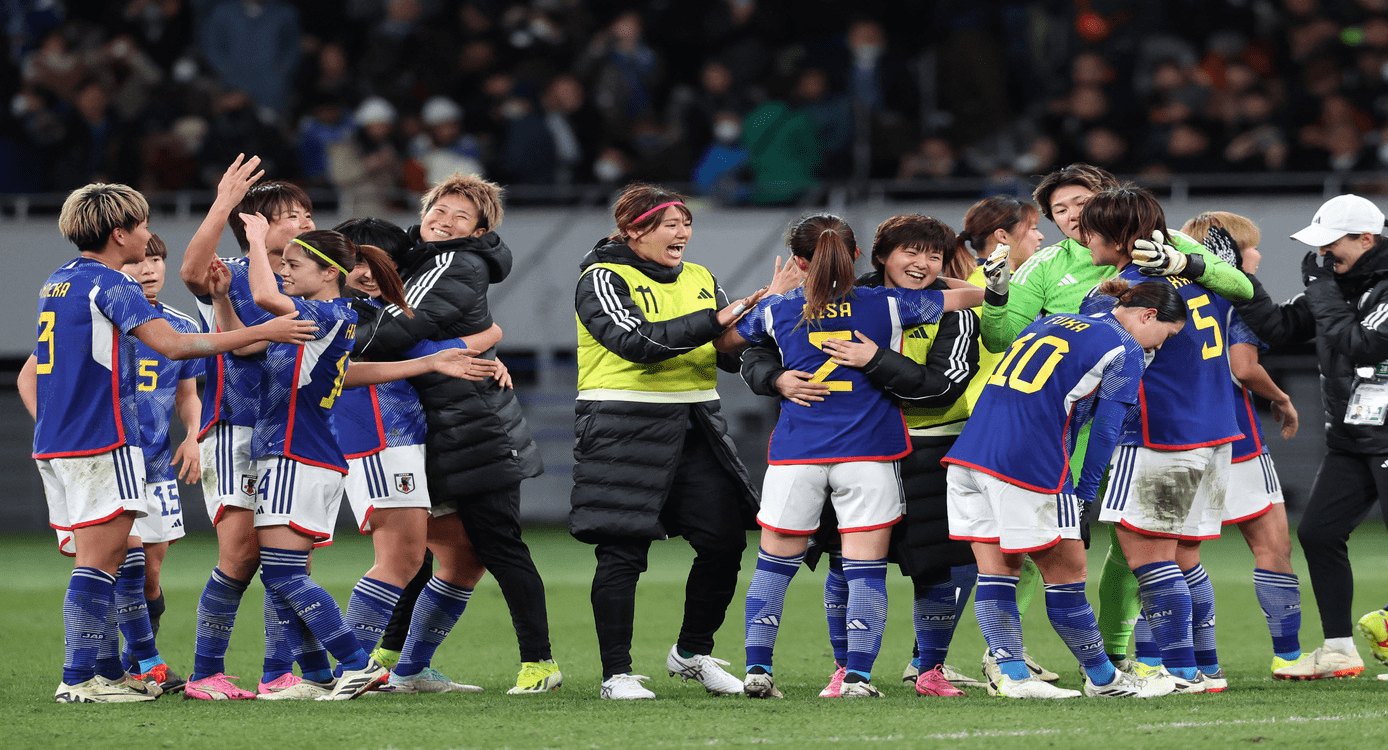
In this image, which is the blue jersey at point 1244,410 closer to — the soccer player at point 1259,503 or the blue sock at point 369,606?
the soccer player at point 1259,503


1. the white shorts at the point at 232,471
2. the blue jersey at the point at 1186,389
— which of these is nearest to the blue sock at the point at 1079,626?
the blue jersey at the point at 1186,389

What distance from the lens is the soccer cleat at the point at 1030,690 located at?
5090 mm

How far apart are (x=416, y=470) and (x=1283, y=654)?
3410mm

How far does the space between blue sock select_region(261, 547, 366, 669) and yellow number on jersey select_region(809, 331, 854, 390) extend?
6.01ft

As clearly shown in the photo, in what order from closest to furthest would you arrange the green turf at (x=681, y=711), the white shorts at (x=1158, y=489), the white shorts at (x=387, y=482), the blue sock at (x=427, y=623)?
the green turf at (x=681, y=711) < the white shorts at (x=1158, y=489) < the white shorts at (x=387, y=482) < the blue sock at (x=427, y=623)

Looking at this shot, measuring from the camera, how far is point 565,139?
13906 millimetres

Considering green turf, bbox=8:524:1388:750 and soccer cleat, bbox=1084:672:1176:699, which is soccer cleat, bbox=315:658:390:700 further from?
soccer cleat, bbox=1084:672:1176:699

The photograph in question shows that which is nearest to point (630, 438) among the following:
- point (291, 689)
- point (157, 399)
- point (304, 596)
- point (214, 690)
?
point (304, 596)

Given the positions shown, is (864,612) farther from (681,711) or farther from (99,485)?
(99,485)

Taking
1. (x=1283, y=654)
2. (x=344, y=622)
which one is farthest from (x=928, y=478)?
(x=344, y=622)

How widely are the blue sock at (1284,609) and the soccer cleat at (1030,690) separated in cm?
123

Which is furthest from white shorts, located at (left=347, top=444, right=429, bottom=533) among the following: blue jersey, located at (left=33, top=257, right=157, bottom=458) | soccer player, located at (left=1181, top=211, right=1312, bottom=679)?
soccer player, located at (left=1181, top=211, right=1312, bottom=679)

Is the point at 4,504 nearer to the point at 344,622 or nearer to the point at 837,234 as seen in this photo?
the point at 344,622

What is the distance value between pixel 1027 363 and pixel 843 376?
2.05ft
